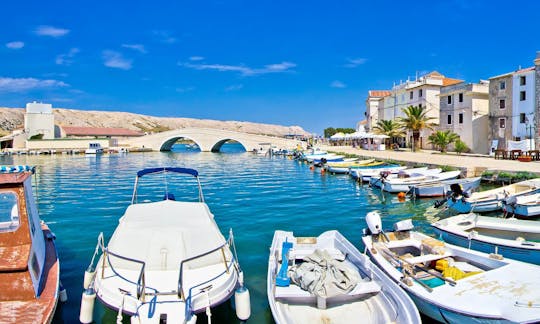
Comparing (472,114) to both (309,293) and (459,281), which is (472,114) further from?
(309,293)

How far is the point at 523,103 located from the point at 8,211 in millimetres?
41839

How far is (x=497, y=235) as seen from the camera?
38.0ft

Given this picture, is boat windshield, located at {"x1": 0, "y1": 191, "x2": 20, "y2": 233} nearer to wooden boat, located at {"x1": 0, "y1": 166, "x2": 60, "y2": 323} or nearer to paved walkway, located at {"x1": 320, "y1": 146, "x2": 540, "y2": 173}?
wooden boat, located at {"x1": 0, "y1": 166, "x2": 60, "y2": 323}

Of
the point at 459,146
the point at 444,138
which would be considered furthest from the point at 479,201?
the point at 444,138

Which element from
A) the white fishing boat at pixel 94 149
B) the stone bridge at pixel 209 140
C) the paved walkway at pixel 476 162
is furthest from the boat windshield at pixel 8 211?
the stone bridge at pixel 209 140

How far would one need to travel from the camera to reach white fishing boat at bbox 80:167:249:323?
630 cm

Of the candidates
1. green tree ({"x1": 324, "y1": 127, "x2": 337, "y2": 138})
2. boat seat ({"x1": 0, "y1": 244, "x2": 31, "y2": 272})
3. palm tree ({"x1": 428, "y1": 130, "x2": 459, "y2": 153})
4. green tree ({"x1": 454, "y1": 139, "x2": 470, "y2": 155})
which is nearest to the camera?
boat seat ({"x1": 0, "y1": 244, "x2": 31, "y2": 272})

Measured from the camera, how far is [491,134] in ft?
135

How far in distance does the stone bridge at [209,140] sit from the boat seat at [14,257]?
69.2 metres

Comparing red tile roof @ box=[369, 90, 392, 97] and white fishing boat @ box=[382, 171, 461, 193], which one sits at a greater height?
red tile roof @ box=[369, 90, 392, 97]

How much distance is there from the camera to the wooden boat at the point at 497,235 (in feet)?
30.5

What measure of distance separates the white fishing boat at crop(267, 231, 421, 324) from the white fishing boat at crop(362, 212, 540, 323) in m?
0.54

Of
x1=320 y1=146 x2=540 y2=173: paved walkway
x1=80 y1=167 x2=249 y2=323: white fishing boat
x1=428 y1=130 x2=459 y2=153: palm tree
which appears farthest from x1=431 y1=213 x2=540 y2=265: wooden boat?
x1=428 y1=130 x2=459 y2=153: palm tree

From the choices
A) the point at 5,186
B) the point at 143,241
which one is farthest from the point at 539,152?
the point at 5,186
